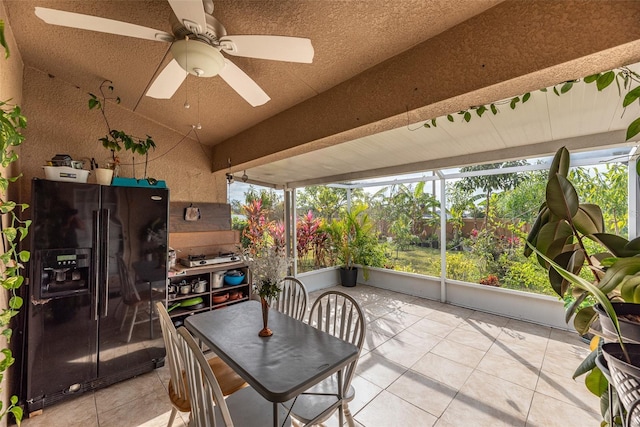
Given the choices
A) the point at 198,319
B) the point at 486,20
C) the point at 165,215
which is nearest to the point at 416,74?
the point at 486,20

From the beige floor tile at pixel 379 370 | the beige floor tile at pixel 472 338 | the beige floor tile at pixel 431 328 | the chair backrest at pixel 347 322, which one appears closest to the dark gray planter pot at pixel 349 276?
the beige floor tile at pixel 431 328

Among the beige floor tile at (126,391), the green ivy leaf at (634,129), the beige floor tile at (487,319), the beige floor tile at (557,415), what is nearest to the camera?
the green ivy leaf at (634,129)

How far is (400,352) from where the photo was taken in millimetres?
2799

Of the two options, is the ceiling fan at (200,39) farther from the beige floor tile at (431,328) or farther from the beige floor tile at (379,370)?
the beige floor tile at (431,328)

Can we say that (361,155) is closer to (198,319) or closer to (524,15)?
A: (524,15)

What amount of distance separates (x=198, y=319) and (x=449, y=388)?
7.18ft

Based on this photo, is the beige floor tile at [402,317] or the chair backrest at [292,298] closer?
the chair backrest at [292,298]

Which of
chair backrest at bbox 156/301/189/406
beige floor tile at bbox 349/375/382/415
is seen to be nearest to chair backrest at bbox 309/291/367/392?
beige floor tile at bbox 349/375/382/415

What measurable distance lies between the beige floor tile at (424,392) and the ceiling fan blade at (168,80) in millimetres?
2872

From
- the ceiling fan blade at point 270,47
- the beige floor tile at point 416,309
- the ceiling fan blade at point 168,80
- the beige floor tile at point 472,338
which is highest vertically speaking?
the ceiling fan blade at point 168,80

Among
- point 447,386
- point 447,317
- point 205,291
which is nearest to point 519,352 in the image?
point 447,317

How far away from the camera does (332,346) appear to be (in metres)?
1.48

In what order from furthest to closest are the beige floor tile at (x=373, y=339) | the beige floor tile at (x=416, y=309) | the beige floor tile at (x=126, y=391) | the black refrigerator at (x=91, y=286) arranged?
the beige floor tile at (x=416, y=309) → the beige floor tile at (x=373, y=339) → the beige floor tile at (x=126, y=391) → the black refrigerator at (x=91, y=286)

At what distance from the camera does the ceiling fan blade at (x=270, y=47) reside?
1.17m
